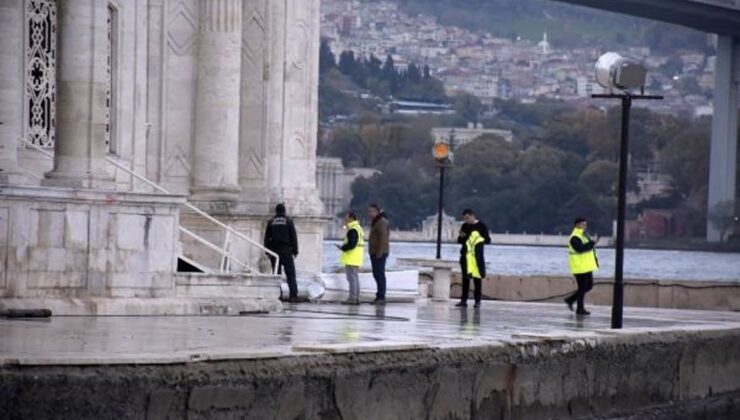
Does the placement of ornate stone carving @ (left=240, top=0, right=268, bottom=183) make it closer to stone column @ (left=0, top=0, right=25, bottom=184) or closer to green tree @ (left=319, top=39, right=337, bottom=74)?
stone column @ (left=0, top=0, right=25, bottom=184)

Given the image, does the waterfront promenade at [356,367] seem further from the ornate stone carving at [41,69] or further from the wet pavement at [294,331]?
the ornate stone carving at [41,69]

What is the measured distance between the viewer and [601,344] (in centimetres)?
2202

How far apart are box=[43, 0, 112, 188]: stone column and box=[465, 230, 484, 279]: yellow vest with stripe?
26.6 ft

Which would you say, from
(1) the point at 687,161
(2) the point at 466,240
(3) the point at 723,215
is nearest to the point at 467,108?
(1) the point at 687,161

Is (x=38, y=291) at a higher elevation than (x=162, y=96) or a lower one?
lower

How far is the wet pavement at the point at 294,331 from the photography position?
56.8ft

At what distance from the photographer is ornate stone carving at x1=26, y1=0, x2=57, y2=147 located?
28016 mm

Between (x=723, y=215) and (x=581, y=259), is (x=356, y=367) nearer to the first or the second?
(x=581, y=259)

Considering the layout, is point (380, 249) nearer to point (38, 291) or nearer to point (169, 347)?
point (38, 291)

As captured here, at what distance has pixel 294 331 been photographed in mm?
22375

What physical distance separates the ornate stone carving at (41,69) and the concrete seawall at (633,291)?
37.2ft

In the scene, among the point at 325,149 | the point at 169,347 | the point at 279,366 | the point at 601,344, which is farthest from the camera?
the point at 325,149

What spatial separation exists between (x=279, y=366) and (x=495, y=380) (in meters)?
3.16

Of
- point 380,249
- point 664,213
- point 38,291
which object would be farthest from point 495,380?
point 664,213
